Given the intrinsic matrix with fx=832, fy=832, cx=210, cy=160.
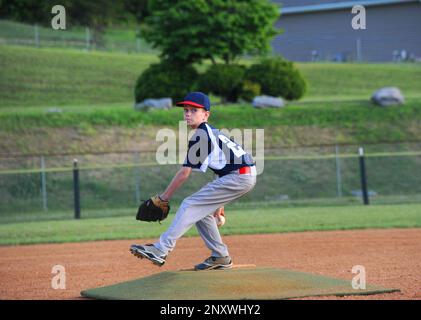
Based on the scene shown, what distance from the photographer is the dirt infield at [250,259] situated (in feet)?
33.3

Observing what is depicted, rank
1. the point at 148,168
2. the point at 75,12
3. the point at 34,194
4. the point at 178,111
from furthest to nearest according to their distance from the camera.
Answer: the point at 75,12
the point at 178,111
the point at 148,168
the point at 34,194

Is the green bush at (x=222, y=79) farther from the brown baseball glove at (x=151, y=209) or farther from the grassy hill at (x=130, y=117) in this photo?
the brown baseball glove at (x=151, y=209)

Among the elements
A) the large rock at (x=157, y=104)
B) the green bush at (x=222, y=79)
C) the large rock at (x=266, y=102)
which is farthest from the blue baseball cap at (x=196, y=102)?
the large rock at (x=266, y=102)

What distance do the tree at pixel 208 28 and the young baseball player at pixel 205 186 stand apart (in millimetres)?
22706

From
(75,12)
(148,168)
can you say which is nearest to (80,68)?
(75,12)

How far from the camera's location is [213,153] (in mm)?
8758

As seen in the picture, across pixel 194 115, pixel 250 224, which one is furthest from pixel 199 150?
pixel 250 224

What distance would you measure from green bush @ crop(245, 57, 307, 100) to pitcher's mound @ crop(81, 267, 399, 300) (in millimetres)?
22642

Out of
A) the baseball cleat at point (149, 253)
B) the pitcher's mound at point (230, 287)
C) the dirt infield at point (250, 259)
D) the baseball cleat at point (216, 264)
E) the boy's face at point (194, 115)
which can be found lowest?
the dirt infield at point (250, 259)

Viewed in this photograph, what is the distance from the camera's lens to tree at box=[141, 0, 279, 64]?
3167cm

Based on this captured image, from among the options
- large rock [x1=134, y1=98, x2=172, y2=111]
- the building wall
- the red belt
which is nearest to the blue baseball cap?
the red belt
